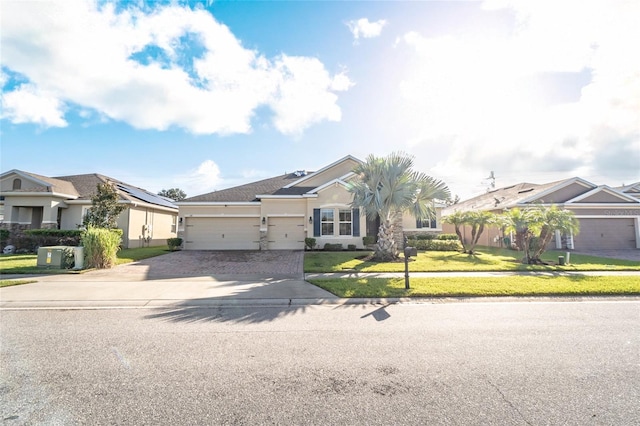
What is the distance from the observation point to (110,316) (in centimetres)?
638

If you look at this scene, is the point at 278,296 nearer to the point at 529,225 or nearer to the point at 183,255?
the point at 183,255

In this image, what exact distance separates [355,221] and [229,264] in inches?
345

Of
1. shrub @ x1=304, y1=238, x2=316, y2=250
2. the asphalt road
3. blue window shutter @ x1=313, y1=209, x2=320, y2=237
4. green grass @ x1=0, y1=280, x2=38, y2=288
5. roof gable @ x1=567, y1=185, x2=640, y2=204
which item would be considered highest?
roof gable @ x1=567, y1=185, x2=640, y2=204

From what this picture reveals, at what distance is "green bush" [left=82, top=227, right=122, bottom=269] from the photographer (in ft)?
41.0

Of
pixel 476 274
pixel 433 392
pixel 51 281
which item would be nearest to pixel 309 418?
pixel 433 392

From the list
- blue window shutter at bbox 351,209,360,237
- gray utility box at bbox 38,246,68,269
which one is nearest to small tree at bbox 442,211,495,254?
blue window shutter at bbox 351,209,360,237

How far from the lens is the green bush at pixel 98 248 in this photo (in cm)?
1249

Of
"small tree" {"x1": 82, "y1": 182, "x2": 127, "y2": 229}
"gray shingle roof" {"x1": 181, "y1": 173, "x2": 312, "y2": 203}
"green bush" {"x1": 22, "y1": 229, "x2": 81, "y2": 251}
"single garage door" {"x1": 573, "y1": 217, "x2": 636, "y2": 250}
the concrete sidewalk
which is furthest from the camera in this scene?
"single garage door" {"x1": 573, "y1": 217, "x2": 636, "y2": 250}

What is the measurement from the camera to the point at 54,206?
2045cm

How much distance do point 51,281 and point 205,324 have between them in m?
7.82

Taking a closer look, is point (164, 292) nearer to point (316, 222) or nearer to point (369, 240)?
point (316, 222)

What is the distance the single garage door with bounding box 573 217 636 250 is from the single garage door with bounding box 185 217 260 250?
23193 mm

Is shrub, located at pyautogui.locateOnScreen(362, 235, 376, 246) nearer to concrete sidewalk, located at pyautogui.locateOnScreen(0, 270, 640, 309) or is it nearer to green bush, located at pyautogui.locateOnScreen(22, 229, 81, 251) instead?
concrete sidewalk, located at pyautogui.locateOnScreen(0, 270, 640, 309)

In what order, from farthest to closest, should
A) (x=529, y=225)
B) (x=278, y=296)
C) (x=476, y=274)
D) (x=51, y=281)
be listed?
(x=529, y=225) < (x=476, y=274) < (x=51, y=281) < (x=278, y=296)
